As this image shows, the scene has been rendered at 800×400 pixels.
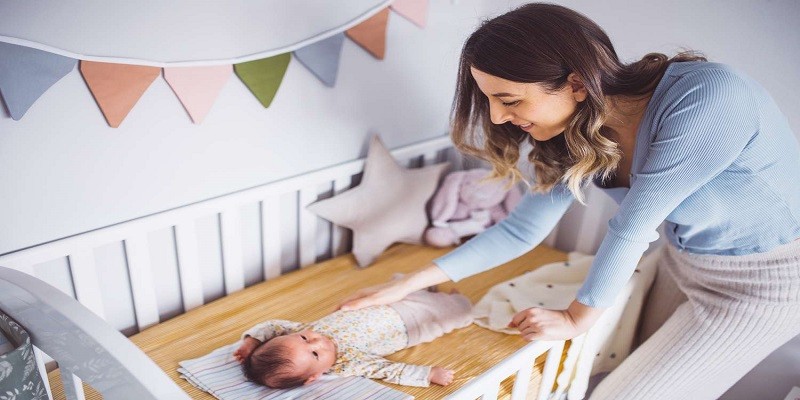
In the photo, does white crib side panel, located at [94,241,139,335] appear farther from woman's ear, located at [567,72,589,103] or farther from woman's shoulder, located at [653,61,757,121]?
woman's shoulder, located at [653,61,757,121]

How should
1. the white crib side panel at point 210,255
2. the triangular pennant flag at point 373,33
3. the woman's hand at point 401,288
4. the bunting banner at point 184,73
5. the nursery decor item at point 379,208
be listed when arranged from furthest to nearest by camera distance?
1. the nursery decor item at point 379,208
2. the triangular pennant flag at point 373,33
3. the white crib side panel at point 210,255
4. the woman's hand at point 401,288
5. the bunting banner at point 184,73

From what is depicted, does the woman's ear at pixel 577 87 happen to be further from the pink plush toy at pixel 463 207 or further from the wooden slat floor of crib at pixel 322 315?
the pink plush toy at pixel 463 207

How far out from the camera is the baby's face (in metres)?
1.15

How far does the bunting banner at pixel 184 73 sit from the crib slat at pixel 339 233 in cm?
27

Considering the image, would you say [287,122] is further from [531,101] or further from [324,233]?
[531,101]

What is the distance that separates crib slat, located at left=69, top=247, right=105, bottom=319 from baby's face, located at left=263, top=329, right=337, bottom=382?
14.9 inches

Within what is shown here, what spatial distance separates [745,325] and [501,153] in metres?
0.56

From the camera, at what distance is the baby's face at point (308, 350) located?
1153 millimetres

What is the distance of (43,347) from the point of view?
916mm

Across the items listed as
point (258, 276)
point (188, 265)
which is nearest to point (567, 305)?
point (258, 276)

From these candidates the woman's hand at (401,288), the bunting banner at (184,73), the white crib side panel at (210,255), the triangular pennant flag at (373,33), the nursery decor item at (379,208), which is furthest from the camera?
the nursery decor item at (379,208)

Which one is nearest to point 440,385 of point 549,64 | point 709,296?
point 709,296

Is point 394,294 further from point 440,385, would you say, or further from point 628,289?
point 628,289

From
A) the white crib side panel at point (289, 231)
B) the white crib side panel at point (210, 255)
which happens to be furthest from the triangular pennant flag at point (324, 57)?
the white crib side panel at point (210, 255)
